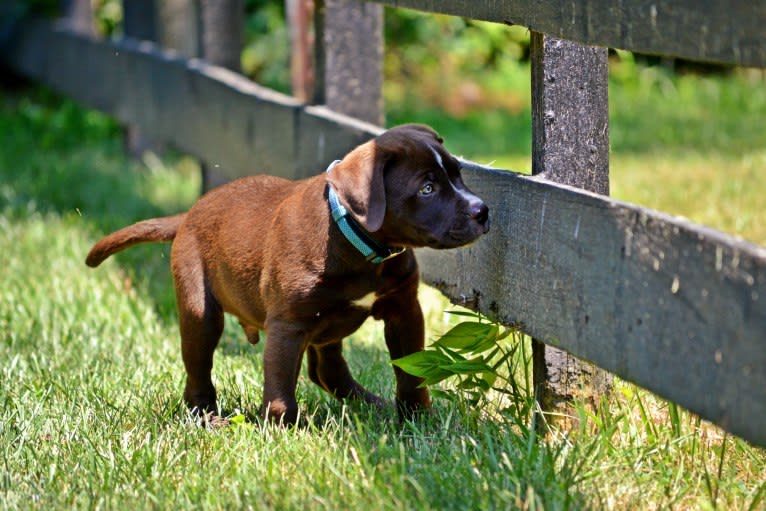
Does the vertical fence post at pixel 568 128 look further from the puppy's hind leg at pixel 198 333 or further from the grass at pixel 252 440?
the puppy's hind leg at pixel 198 333

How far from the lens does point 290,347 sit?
12.5ft

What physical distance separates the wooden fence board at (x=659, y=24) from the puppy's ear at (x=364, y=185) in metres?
0.60

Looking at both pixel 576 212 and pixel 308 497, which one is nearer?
pixel 308 497

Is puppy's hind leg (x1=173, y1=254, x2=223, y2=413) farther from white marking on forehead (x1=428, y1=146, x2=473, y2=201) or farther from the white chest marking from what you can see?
white marking on forehead (x1=428, y1=146, x2=473, y2=201)

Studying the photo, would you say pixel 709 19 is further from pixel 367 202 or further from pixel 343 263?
pixel 343 263

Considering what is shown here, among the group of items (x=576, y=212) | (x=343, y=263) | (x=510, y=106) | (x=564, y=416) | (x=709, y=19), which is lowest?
(x=510, y=106)

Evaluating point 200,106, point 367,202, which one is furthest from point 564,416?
point 200,106

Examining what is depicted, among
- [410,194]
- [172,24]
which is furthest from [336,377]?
[172,24]

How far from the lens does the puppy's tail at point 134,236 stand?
180 inches

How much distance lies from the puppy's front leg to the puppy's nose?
2.19 feet

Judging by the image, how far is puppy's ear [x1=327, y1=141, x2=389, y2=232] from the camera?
142 inches

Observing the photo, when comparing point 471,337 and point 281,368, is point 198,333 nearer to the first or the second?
point 281,368

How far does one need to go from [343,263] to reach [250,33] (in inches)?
393

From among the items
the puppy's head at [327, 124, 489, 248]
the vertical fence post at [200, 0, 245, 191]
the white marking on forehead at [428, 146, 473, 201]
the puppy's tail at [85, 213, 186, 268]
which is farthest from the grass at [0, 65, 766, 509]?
the vertical fence post at [200, 0, 245, 191]
